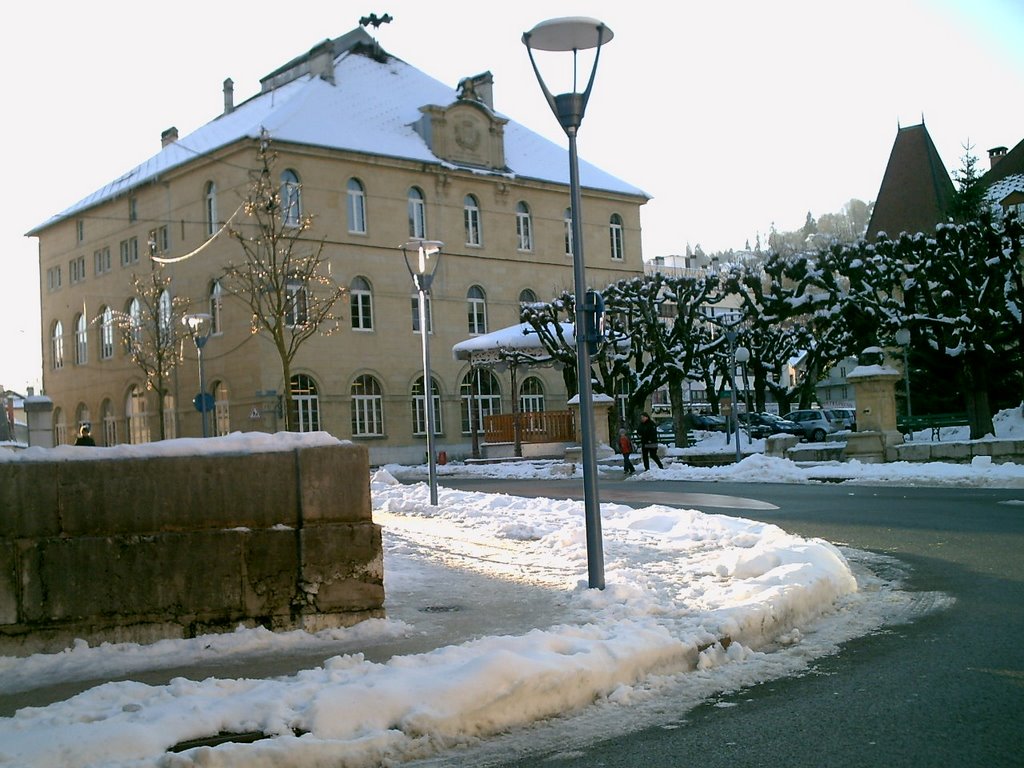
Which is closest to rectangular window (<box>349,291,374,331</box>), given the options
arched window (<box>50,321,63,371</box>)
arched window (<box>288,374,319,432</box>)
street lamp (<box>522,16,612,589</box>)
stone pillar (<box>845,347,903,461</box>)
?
arched window (<box>288,374,319,432</box>)

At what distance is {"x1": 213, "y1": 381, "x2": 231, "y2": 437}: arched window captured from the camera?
47.0 meters

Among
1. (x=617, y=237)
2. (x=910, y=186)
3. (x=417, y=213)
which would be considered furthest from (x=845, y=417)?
(x=910, y=186)

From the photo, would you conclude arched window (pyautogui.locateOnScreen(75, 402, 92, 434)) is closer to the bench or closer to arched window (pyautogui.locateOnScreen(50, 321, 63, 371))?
arched window (pyautogui.locateOnScreen(50, 321, 63, 371))

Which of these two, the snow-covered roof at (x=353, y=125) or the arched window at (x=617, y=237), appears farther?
the arched window at (x=617, y=237)

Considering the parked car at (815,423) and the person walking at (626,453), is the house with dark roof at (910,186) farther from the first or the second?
the person walking at (626,453)

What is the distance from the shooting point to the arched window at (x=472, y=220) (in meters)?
53.7

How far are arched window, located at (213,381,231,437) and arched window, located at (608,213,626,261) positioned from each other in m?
23.5

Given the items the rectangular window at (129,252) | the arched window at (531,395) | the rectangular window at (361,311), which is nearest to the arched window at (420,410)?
the rectangular window at (361,311)

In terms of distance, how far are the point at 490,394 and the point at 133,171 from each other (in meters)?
21.3

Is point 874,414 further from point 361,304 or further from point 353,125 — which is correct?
point 353,125

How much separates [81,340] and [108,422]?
232 inches

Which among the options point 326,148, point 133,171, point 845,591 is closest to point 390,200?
point 326,148

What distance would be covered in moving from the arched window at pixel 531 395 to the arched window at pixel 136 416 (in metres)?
18.5

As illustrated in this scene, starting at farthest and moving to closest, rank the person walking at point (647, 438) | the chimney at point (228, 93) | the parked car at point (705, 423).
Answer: the parked car at point (705, 423) < the chimney at point (228, 93) < the person walking at point (647, 438)
